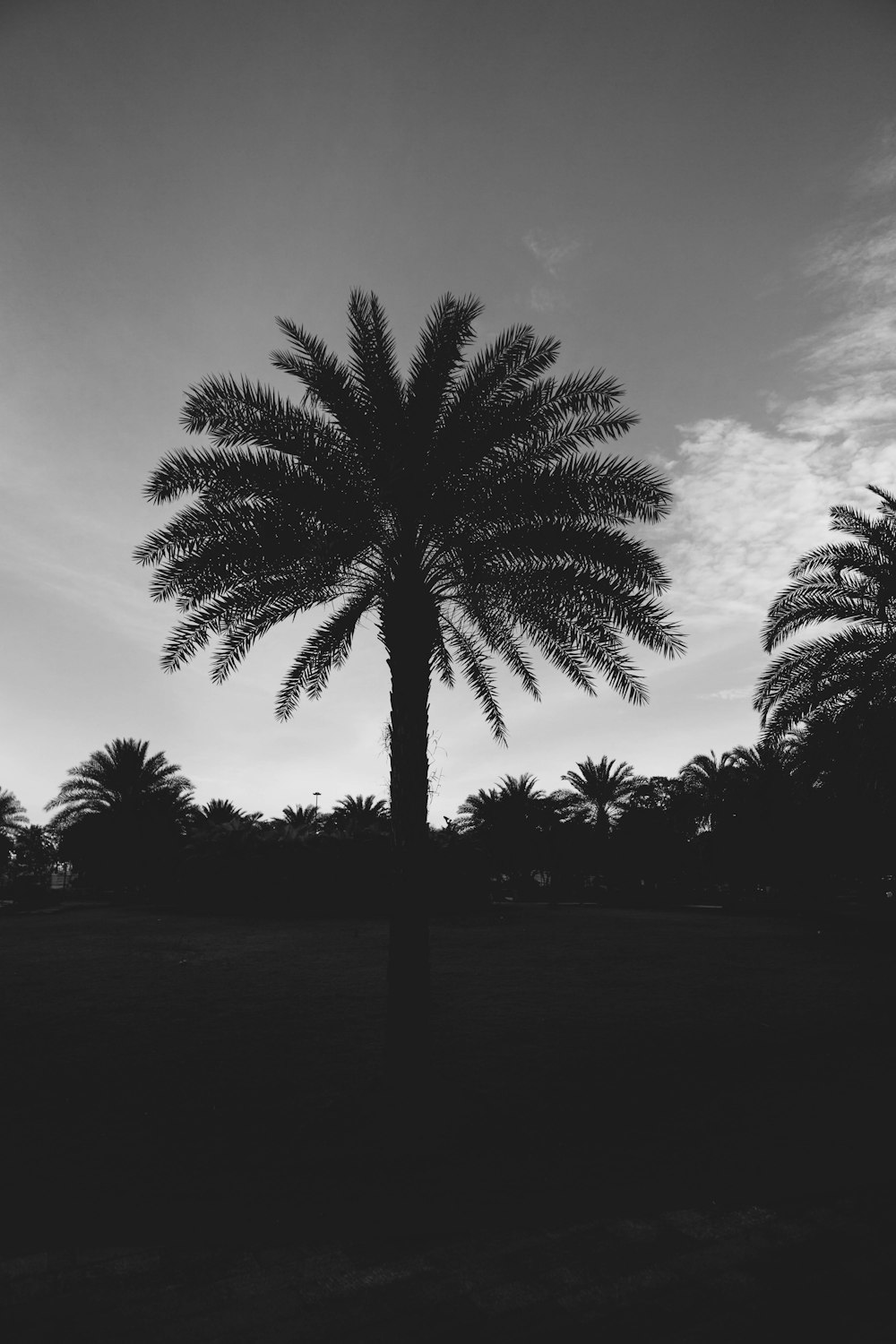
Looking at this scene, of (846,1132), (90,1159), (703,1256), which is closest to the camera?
(703,1256)

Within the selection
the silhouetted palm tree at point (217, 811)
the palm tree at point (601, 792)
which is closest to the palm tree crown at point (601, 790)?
the palm tree at point (601, 792)

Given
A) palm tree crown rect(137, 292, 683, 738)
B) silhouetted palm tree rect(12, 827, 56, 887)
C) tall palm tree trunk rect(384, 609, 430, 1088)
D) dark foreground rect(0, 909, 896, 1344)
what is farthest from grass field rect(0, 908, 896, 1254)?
silhouetted palm tree rect(12, 827, 56, 887)

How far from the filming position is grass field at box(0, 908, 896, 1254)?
14.7ft

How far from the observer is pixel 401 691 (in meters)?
8.03

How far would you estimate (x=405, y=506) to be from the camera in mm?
8383

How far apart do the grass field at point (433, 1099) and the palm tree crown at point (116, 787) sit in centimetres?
2991

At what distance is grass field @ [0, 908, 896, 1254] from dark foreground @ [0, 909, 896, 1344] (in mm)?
33

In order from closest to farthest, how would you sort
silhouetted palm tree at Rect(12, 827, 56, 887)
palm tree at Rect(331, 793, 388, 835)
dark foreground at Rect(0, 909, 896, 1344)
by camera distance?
dark foreground at Rect(0, 909, 896, 1344), palm tree at Rect(331, 793, 388, 835), silhouetted palm tree at Rect(12, 827, 56, 887)

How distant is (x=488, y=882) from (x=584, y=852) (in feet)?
64.3

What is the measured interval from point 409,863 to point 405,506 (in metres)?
4.06

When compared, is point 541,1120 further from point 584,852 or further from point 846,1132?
point 584,852

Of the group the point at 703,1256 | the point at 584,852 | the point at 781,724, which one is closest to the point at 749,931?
the point at 781,724

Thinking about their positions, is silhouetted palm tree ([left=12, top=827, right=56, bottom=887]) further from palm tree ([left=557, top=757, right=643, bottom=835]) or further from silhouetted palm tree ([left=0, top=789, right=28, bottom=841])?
palm tree ([left=557, top=757, right=643, bottom=835])

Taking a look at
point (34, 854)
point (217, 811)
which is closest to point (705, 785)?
point (217, 811)
